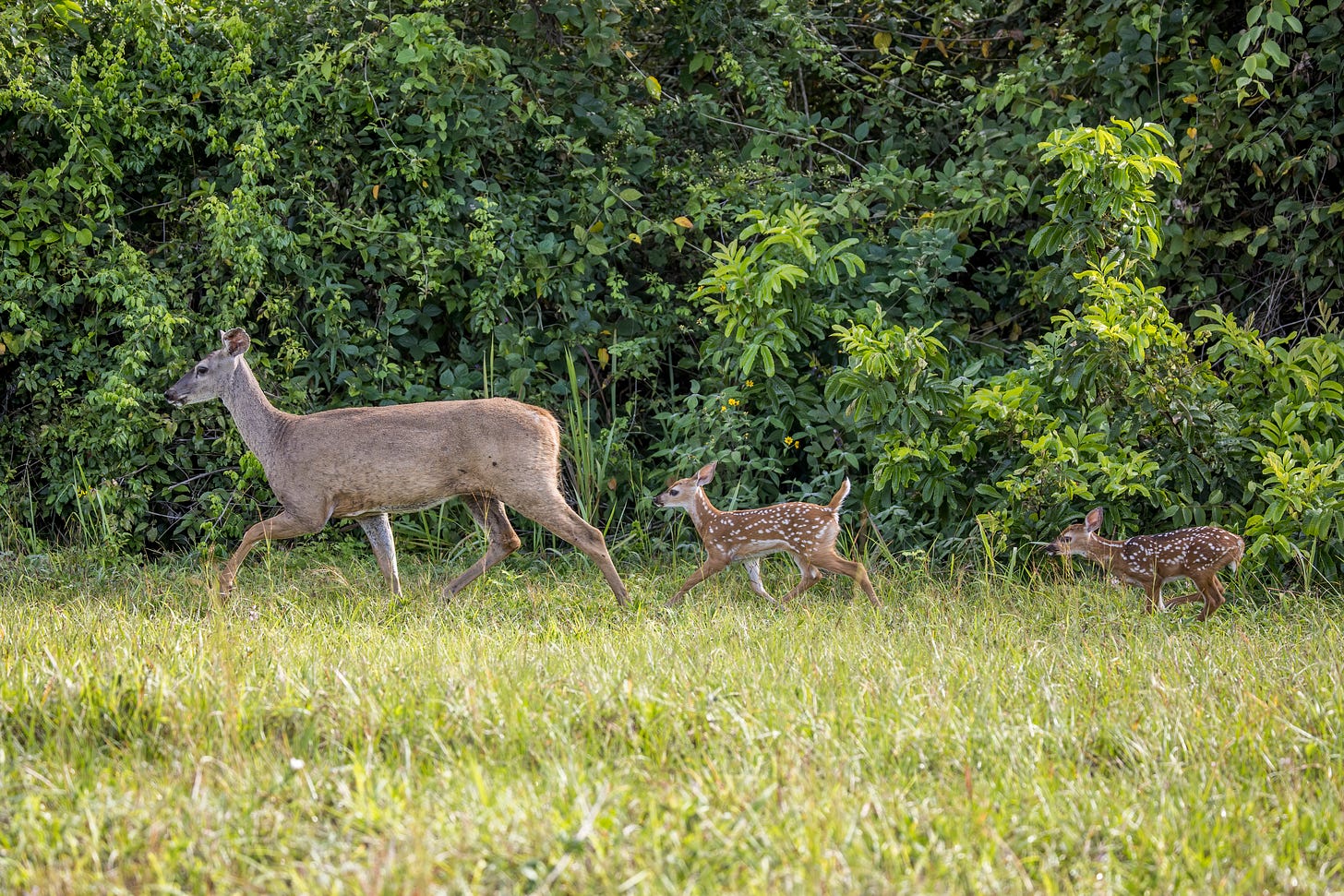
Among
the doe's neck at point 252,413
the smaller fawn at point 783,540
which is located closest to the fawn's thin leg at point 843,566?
the smaller fawn at point 783,540

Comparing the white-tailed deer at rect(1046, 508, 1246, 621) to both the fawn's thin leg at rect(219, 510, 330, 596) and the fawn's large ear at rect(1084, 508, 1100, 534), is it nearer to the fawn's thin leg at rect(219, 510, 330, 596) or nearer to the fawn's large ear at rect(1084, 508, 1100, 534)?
the fawn's large ear at rect(1084, 508, 1100, 534)

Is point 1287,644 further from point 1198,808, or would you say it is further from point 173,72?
point 173,72

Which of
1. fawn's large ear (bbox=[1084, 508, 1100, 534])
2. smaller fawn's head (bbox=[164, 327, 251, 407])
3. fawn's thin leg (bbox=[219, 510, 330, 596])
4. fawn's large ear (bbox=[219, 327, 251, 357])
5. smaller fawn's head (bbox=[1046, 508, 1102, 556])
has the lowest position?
smaller fawn's head (bbox=[1046, 508, 1102, 556])

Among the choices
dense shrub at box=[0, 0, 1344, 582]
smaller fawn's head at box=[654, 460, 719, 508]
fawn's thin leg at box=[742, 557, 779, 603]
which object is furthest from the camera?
dense shrub at box=[0, 0, 1344, 582]

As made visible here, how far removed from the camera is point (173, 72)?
8.66 metres

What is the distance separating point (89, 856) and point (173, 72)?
6507mm

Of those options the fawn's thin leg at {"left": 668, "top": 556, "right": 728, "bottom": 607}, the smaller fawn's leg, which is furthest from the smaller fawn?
the smaller fawn's leg

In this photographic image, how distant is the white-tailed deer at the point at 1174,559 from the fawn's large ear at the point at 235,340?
4.59 m

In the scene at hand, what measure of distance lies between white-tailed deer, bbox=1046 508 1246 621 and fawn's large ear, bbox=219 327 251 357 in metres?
4.59

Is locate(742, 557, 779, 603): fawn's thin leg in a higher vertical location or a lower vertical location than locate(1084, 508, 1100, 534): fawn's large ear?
lower

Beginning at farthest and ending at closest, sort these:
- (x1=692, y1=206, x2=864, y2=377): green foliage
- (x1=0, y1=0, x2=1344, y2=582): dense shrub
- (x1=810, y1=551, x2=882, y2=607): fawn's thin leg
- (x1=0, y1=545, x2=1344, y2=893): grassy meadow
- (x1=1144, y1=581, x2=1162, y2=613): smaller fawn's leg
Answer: (x1=0, y1=0, x2=1344, y2=582): dense shrub, (x1=692, y1=206, x2=864, y2=377): green foliage, (x1=810, y1=551, x2=882, y2=607): fawn's thin leg, (x1=1144, y1=581, x2=1162, y2=613): smaller fawn's leg, (x1=0, y1=545, x2=1344, y2=893): grassy meadow

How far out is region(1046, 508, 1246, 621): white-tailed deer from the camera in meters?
6.29

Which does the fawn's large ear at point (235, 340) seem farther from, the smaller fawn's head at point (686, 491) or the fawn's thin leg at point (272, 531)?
the smaller fawn's head at point (686, 491)

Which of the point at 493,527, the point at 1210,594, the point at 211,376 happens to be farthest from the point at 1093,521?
the point at 211,376
